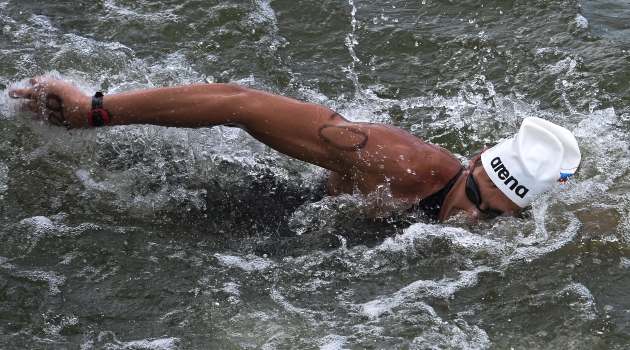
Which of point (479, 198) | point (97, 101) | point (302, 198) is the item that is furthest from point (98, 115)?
point (479, 198)

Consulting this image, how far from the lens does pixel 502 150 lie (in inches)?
184

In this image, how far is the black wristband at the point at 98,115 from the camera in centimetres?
461

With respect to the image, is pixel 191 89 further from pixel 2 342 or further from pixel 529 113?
pixel 529 113

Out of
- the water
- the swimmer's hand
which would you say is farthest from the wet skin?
the water

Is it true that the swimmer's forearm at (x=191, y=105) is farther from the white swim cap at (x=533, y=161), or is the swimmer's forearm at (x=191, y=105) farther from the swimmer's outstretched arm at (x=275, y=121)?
the white swim cap at (x=533, y=161)

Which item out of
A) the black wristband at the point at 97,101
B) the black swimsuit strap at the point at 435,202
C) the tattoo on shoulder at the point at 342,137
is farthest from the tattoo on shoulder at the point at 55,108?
the black swimsuit strap at the point at 435,202

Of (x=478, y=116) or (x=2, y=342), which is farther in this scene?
(x=478, y=116)

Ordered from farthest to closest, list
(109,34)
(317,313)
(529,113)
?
(109,34) → (529,113) → (317,313)

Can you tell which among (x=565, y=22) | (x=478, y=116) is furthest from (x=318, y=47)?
(x=565, y=22)

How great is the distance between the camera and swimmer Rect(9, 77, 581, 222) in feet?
15.0

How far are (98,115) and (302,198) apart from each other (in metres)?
1.34

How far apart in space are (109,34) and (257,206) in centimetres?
269

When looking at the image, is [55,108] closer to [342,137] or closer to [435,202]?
[342,137]

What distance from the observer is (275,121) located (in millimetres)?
4559
